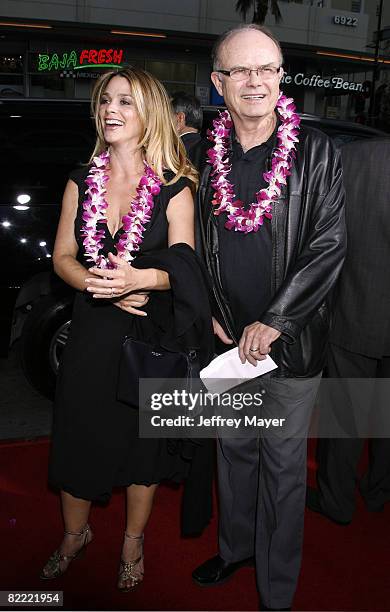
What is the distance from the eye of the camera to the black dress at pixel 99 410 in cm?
224

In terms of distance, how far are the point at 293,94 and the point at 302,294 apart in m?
25.2

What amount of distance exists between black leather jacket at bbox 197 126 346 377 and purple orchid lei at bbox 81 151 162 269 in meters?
0.38

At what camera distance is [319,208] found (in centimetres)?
205

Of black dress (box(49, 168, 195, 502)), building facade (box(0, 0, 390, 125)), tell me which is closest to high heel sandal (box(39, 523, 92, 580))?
black dress (box(49, 168, 195, 502))

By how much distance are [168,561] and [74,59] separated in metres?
20.6

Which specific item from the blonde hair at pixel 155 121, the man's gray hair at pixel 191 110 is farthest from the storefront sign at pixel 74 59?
the blonde hair at pixel 155 121

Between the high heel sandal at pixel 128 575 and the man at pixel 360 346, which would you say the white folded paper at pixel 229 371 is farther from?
the high heel sandal at pixel 128 575

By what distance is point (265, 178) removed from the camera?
2.07 meters

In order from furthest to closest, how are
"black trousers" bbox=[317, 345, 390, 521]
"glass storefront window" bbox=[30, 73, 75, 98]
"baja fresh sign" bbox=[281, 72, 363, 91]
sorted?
"baja fresh sign" bbox=[281, 72, 363, 91], "glass storefront window" bbox=[30, 73, 75, 98], "black trousers" bbox=[317, 345, 390, 521]

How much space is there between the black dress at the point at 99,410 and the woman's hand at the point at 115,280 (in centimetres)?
24

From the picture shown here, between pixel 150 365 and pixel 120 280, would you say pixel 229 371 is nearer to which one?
pixel 150 365

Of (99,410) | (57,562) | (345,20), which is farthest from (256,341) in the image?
(345,20)

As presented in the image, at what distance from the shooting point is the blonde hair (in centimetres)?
215

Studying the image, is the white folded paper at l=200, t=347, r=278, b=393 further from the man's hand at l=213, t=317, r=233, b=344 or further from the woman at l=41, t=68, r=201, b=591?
the woman at l=41, t=68, r=201, b=591
